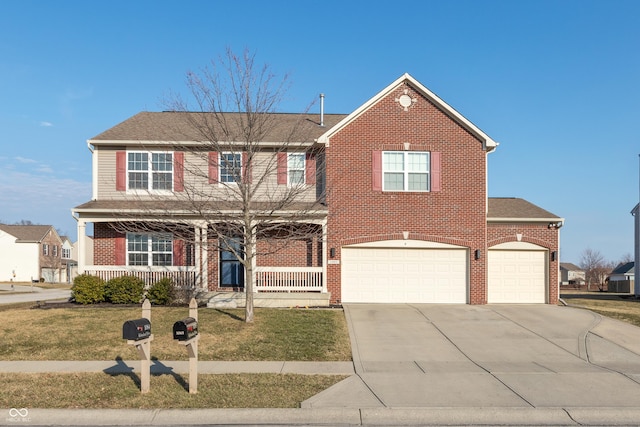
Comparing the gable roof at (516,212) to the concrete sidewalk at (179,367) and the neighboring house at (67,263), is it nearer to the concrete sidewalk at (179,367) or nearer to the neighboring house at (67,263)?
the concrete sidewalk at (179,367)

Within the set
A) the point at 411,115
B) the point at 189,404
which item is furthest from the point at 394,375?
the point at 411,115

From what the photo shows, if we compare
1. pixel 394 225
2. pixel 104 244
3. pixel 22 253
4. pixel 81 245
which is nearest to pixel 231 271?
pixel 104 244

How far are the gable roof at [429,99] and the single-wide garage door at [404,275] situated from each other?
13.1 feet

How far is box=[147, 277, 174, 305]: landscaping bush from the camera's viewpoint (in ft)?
54.5

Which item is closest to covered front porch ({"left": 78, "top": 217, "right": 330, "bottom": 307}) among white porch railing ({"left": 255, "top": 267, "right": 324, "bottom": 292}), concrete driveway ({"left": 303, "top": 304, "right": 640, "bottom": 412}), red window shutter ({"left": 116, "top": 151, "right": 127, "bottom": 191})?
white porch railing ({"left": 255, "top": 267, "right": 324, "bottom": 292})

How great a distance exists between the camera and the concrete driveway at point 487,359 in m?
8.07

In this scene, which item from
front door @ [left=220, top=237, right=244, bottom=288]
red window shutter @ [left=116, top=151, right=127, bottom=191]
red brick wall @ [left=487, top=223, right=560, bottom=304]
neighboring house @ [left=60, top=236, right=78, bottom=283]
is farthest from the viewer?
neighboring house @ [left=60, top=236, right=78, bottom=283]

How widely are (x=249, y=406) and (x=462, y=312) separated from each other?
34.4ft

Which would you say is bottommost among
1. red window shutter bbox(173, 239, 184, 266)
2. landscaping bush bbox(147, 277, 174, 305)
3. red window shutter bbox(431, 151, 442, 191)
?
landscaping bush bbox(147, 277, 174, 305)

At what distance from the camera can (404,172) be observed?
60.6 ft

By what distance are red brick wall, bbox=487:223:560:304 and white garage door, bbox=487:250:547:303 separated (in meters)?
0.28

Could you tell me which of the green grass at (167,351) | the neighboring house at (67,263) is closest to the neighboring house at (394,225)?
the green grass at (167,351)

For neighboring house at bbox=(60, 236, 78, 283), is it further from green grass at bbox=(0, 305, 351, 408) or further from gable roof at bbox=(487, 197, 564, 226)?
gable roof at bbox=(487, 197, 564, 226)

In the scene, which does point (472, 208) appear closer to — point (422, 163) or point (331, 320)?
point (422, 163)
